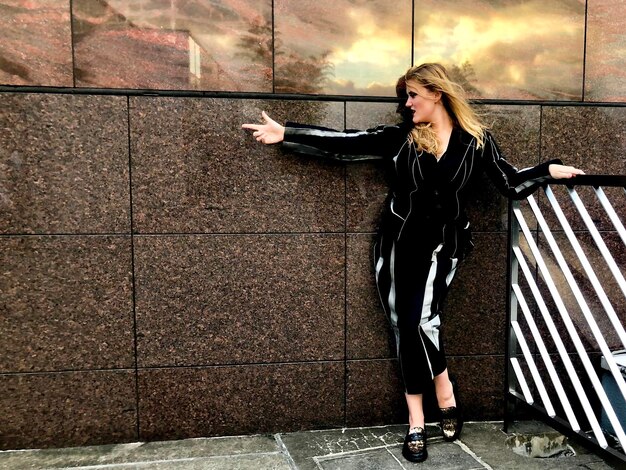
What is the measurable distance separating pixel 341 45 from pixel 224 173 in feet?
3.90

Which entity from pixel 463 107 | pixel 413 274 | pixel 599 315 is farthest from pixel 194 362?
pixel 599 315

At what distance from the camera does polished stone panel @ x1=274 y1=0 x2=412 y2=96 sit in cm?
372

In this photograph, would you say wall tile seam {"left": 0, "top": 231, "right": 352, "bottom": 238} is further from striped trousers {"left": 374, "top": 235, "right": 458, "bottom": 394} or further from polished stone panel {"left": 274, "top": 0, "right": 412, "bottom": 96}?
polished stone panel {"left": 274, "top": 0, "right": 412, "bottom": 96}

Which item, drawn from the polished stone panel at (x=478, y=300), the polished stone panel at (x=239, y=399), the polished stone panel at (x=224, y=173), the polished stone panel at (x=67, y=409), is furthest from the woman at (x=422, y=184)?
the polished stone panel at (x=67, y=409)

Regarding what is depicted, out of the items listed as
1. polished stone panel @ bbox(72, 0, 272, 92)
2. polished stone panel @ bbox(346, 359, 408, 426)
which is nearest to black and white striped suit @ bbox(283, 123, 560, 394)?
polished stone panel @ bbox(346, 359, 408, 426)

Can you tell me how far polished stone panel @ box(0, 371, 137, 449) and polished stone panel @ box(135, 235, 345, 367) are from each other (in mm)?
309

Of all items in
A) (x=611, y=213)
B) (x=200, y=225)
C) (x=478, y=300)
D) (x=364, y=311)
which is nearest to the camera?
(x=611, y=213)

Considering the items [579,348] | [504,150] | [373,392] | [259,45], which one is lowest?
[373,392]

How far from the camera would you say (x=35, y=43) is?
3.50 meters

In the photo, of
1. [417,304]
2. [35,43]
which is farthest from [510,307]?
[35,43]

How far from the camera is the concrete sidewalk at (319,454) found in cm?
343

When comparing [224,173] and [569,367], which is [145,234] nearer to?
[224,173]

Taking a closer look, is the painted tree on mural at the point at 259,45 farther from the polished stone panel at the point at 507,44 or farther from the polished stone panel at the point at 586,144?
the polished stone panel at the point at 586,144

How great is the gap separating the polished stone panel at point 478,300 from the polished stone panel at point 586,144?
1.73ft
